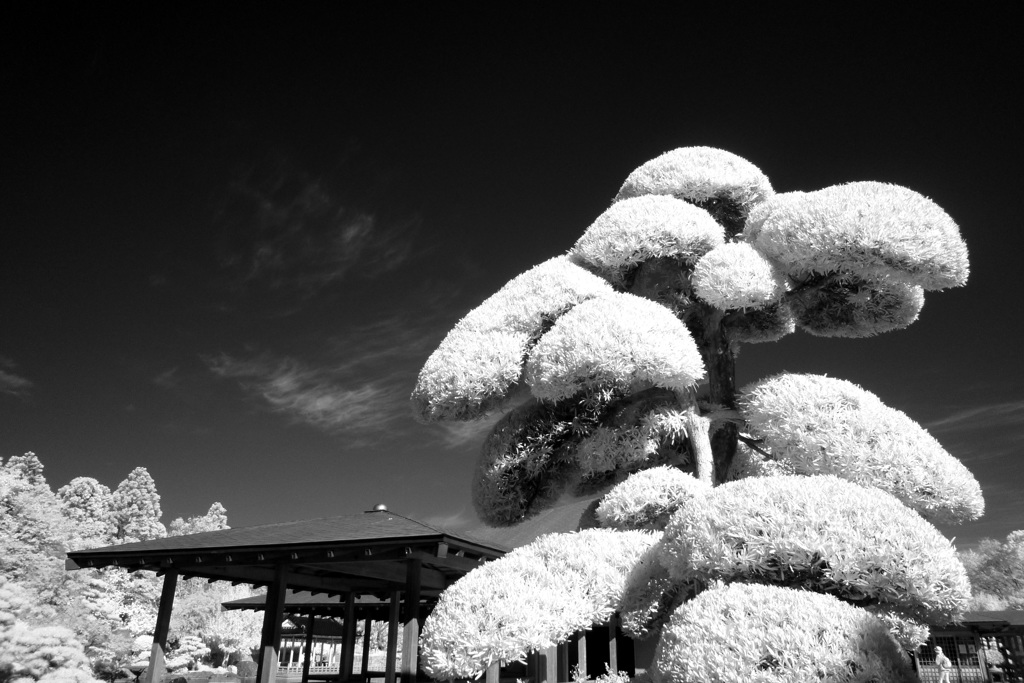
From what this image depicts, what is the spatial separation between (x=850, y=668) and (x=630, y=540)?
1820 millimetres

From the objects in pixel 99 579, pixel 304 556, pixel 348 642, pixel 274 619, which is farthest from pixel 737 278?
pixel 99 579

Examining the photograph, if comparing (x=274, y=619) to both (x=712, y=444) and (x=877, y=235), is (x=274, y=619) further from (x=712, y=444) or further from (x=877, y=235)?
(x=877, y=235)

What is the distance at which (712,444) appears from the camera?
6.95 meters

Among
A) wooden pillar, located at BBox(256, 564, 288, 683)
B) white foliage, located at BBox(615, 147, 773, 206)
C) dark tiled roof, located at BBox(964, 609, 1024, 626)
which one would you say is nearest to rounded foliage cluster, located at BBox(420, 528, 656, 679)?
white foliage, located at BBox(615, 147, 773, 206)

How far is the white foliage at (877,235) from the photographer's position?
551 centimetres

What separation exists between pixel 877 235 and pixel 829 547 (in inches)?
120

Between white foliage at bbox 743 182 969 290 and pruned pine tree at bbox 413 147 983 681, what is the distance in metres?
0.02

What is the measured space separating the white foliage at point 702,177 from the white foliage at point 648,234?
1.78ft

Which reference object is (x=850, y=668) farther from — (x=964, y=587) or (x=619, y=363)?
(x=619, y=363)

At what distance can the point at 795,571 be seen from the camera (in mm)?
3693

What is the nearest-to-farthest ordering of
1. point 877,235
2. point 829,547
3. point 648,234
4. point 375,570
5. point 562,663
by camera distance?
point 829,547
point 877,235
point 648,234
point 375,570
point 562,663

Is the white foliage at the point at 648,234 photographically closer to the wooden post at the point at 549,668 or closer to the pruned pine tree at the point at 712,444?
the pruned pine tree at the point at 712,444

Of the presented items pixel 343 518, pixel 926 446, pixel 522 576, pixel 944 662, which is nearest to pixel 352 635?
pixel 343 518

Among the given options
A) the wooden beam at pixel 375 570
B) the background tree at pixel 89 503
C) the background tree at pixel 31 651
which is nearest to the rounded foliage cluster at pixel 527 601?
the wooden beam at pixel 375 570
